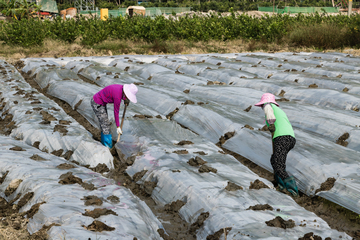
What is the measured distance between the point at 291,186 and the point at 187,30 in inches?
729

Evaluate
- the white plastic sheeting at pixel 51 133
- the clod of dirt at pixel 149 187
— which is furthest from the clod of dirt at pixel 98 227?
the white plastic sheeting at pixel 51 133

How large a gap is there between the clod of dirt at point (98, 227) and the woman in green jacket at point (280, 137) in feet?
8.10

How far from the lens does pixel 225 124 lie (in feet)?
21.4

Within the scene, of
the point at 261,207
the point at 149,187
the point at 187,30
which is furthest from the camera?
the point at 187,30

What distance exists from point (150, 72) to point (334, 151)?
8023 mm

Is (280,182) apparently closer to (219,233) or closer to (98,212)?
(219,233)

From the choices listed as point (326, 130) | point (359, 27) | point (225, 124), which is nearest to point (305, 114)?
point (326, 130)

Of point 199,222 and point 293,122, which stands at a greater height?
point 293,122

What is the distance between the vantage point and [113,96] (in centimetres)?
563

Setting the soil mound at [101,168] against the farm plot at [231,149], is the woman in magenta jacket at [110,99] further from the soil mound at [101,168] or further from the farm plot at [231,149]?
the soil mound at [101,168]

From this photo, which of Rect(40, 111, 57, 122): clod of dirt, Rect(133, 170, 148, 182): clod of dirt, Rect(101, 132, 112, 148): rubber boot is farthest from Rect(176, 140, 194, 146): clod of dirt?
Rect(40, 111, 57, 122): clod of dirt

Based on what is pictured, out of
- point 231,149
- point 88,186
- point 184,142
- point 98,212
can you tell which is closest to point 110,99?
point 184,142

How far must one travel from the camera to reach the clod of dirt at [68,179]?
4.05m

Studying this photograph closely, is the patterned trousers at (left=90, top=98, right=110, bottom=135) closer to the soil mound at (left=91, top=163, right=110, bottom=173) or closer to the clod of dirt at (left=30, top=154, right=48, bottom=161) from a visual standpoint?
the soil mound at (left=91, top=163, right=110, bottom=173)
